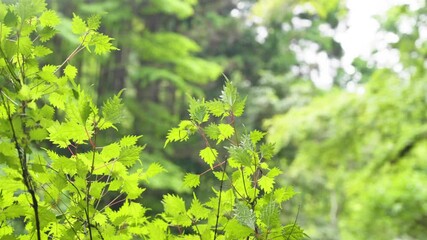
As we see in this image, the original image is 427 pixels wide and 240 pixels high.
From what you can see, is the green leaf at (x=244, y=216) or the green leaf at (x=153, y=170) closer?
the green leaf at (x=244, y=216)

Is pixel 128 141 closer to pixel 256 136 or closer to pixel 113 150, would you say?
pixel 113 150

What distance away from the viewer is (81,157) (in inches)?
30.8

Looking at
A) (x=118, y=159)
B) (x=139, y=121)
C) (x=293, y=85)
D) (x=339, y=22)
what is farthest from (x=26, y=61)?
(x=339, y=22)

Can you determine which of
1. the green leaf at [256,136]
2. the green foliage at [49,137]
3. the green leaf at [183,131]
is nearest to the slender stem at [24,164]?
the green foliage at [49,137]

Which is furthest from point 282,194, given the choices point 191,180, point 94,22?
point 94,22

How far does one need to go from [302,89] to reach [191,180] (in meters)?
10.3

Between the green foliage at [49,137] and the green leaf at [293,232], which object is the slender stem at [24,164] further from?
the green leaf at [293,232]

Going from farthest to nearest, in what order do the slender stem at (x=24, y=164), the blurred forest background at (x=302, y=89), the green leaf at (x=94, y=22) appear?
1. the blurred forest background at (x=302, y=89)
2. the green leaf at (x=94, y=22)
3. the slender stem at (x=24, y=164)

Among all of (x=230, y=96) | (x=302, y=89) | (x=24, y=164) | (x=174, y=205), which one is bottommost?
(x=24, y=164)

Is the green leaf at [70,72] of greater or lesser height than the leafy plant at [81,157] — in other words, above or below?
above

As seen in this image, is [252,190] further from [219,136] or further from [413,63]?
[413,63]

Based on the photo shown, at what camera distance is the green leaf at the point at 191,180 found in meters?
0.83

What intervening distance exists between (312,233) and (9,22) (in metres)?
8.79

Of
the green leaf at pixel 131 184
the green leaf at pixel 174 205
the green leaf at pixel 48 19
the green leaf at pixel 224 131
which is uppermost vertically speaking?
the green leaf at pixel 48 19
